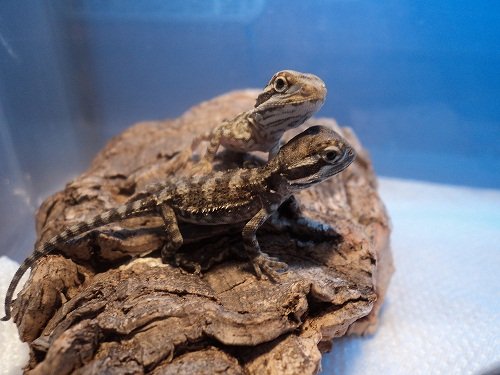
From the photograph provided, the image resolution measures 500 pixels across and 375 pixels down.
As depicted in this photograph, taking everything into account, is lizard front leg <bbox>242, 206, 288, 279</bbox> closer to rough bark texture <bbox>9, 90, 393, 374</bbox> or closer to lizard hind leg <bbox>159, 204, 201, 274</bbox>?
rough bark texture <bbox>9, 90, 393, 374</bbox>

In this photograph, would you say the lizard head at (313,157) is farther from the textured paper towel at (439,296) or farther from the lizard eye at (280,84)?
the textured paper towel at (439,296)

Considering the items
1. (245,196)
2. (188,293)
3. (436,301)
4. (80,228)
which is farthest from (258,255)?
(436,301)

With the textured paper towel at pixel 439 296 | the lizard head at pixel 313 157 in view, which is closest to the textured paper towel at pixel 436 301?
the textured paper towel at pixel 439 296

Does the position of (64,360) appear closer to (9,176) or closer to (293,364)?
(293,364)

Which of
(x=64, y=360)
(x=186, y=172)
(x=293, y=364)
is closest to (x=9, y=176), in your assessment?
(x=186, y=172)

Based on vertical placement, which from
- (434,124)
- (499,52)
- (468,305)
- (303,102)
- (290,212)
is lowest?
(468,305)

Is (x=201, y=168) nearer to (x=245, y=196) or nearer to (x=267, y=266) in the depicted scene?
Result: (x=245, y=196)
